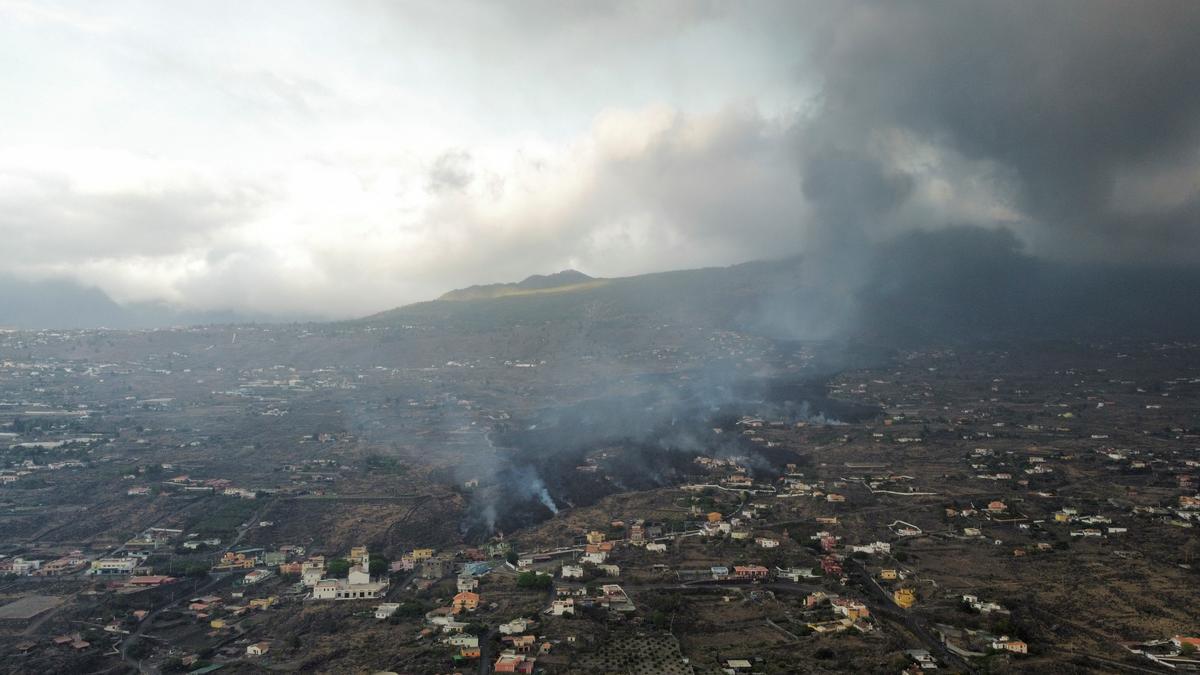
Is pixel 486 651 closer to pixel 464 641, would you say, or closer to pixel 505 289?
pixel 464 641

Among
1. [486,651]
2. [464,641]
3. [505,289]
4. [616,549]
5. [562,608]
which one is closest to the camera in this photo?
[486,651]

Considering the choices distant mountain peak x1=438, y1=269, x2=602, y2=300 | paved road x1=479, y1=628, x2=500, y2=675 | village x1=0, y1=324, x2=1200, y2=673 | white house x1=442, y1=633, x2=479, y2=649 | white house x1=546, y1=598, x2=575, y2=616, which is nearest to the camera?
paved road x1=479, y1=628, x2=500, y2=675

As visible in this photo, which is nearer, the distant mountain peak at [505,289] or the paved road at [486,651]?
the paved road at [486,651]

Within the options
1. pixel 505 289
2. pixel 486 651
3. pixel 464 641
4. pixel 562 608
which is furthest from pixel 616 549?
pixel 505 289

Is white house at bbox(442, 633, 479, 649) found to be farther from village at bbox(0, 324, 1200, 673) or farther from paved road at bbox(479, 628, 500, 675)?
paved road at bbox(479, 628, 500, 675)

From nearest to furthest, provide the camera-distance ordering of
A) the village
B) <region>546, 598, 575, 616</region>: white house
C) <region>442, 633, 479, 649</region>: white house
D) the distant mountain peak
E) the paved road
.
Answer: the paved road → <region>442, 633, 479, 649</region>: white house → the village → <region>546, 598, 575, 616</region>: white house → the distant mountain peak

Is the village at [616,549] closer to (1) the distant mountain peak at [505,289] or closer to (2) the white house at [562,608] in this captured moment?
(2) the white house at [562,608]

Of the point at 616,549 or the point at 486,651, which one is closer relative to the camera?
the point at 486,651

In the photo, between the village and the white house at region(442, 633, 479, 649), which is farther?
the village

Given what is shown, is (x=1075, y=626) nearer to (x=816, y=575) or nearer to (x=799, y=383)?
(x=816, y=575)

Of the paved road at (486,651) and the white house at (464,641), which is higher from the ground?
the white house at (464,641)

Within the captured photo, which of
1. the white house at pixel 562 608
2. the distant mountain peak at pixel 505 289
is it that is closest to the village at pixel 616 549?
the white house at pixel 562 608

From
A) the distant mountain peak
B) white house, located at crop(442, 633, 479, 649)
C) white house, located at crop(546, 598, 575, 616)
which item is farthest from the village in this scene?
the distant mountain peak
